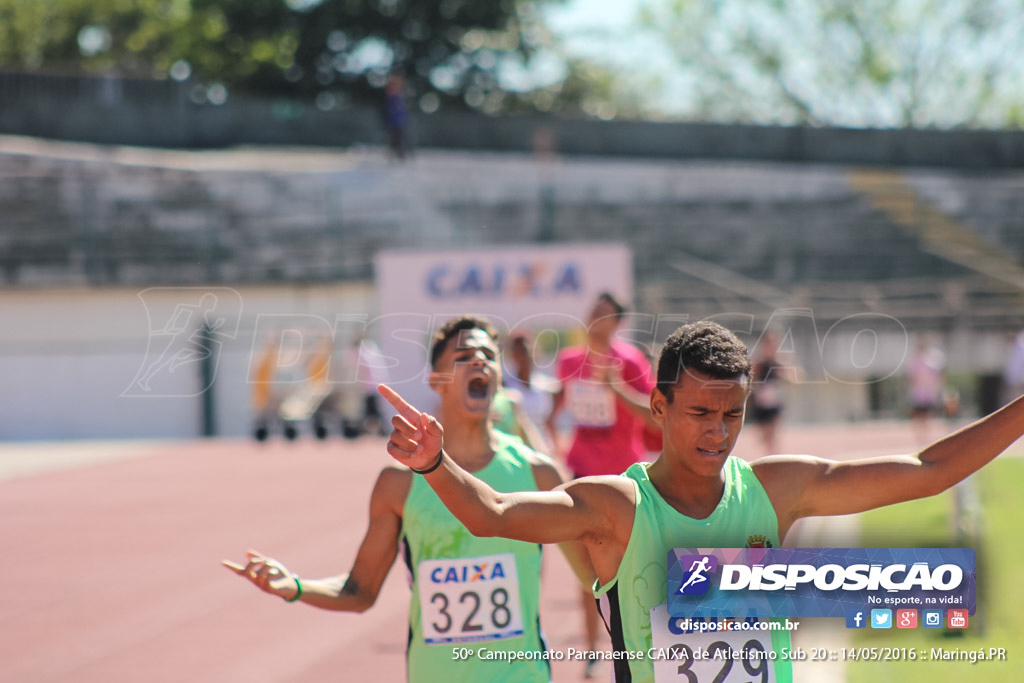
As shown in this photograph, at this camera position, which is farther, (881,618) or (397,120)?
(397,120)

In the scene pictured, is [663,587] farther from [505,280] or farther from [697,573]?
[505,280]

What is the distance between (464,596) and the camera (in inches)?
163

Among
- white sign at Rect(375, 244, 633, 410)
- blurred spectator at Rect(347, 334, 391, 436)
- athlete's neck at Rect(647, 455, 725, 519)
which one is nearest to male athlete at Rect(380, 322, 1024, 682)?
athlete's neck at Rect(647, 455, 725, 519)

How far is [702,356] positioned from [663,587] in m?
0.60

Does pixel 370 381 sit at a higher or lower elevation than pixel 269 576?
lower

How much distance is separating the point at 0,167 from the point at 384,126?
1116 centimetres

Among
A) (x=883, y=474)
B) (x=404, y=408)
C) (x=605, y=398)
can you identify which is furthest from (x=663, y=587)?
(x=605, y=398)

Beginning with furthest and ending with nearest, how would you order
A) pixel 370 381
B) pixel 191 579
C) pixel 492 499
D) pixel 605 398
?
1. pixel 370 381
2. pixel 191 579
3. pixel 605 398
4. pixel 492 499

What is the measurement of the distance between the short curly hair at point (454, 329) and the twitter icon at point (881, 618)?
196 cm

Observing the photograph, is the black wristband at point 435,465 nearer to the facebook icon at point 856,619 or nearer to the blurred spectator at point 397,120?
the facebook icon at point 856,619

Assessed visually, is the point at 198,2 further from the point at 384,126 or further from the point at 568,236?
the point at 568,236

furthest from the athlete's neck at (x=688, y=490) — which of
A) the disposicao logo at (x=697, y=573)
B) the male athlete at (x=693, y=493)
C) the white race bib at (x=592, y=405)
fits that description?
the white race bib at (x=592, y=405)

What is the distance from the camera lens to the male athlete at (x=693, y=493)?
10.1 ft

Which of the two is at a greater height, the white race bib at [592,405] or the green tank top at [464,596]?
the white race bib at [592,405]
